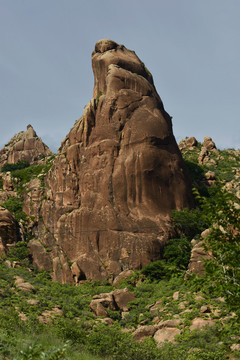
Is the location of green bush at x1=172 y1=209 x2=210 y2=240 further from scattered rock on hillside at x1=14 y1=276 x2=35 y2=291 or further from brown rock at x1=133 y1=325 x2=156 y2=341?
scattered rock on hillside at x1=14 y1=276 x2=35 y2=291

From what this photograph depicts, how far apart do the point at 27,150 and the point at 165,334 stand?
7100 cm

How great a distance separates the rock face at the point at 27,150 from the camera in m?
85.1

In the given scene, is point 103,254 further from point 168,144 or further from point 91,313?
point 168,144

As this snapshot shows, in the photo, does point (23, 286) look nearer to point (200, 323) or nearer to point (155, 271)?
point (155, 271)

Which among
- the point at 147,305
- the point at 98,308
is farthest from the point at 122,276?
the point at 98,308

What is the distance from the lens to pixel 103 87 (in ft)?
163

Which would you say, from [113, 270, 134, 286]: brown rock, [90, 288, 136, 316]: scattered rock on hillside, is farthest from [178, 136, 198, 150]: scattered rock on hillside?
[90, 288, 136, 316]: scattered rock on hillside

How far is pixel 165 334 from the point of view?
2356 centimetres

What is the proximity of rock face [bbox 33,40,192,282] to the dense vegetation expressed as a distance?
98.9 inches

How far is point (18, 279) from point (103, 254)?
10.0m

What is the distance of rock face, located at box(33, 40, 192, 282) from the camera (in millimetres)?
39969

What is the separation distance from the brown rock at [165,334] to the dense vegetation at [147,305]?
0.68m

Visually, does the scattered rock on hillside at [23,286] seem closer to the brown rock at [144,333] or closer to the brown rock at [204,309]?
the brown rock at [144,333]

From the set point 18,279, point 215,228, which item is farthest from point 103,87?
point 215,228
